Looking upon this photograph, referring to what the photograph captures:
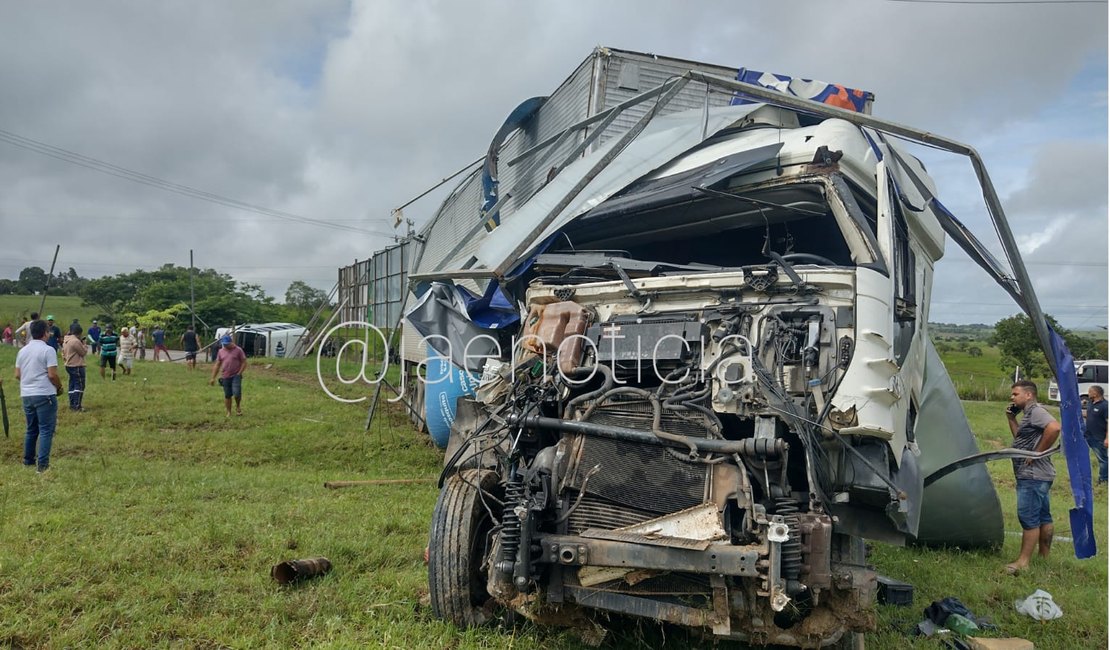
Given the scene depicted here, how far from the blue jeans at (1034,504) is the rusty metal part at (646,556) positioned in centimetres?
381

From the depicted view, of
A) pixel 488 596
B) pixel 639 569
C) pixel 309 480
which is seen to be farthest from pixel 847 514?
pixel 309 480

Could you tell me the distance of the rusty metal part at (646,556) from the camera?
2947 mm

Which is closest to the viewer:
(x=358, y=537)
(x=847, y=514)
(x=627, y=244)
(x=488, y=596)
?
(x=847, y=514)

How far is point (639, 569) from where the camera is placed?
10.3 ft

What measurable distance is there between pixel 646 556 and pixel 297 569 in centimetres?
219

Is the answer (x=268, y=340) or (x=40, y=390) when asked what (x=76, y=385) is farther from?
(x=268, y=340)

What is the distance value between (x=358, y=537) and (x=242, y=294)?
41.0m

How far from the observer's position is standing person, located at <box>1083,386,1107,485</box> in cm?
1046

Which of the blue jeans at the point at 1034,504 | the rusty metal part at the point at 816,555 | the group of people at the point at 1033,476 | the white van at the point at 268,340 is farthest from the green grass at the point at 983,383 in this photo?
the white van at the point at 268,340

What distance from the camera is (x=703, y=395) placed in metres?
3.58

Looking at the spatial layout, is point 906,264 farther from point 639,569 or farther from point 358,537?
point 358,537

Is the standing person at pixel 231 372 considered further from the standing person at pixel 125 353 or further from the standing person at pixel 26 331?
the standing person at pixel 125 353

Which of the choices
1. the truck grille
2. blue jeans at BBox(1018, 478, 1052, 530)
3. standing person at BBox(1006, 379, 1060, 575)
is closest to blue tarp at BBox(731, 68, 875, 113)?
standing person at BBox(1006, 379, 1060, 575)

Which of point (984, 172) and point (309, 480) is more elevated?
point (984, 172)
